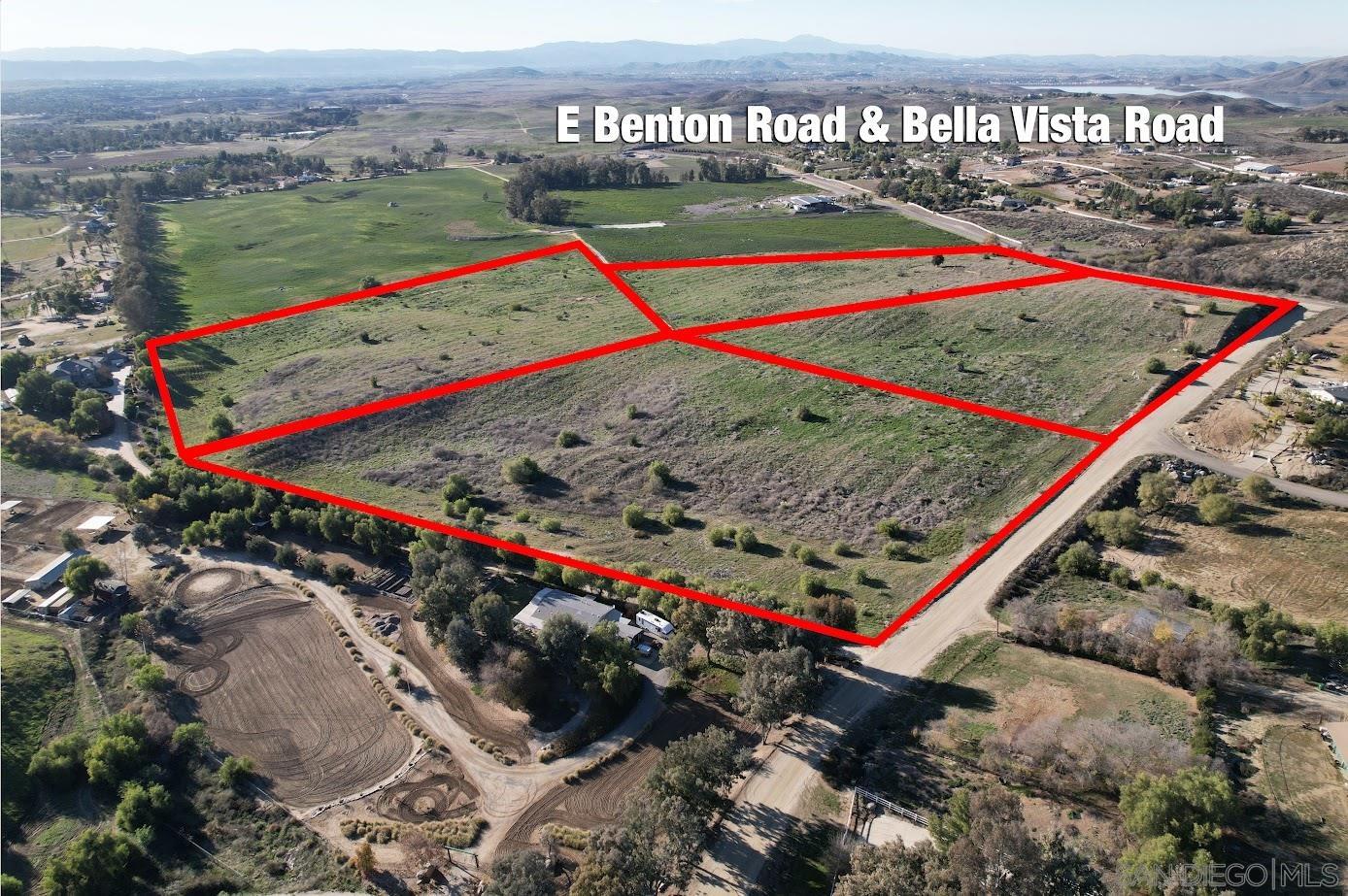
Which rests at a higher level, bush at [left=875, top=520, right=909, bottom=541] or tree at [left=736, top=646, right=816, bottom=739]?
bush at [left=875, top=520, right=909, bottom=541]

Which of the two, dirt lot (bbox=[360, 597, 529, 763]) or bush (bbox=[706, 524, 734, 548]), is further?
bush (bbox=[706, 524, 734, 548])

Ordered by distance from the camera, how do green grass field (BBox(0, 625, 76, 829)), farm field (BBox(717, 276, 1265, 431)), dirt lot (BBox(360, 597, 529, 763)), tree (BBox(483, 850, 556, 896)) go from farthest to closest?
farm field (BBox(717, 276, 1265, 431)) → dirt lot (BBox(360, 597, 529, 763)) → green grass field (BBox(0, 625, 76, 829)) → tree (BBox(483, 850, 556, 896))

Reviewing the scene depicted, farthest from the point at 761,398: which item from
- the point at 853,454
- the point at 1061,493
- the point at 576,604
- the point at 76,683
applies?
the point at 76,683

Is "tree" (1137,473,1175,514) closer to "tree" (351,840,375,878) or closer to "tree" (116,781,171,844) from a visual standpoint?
"tree" (351,840,375,878)

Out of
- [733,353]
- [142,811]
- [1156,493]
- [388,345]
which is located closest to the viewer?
[142,811]

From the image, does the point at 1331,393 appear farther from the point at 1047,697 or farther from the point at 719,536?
the point at 719,536

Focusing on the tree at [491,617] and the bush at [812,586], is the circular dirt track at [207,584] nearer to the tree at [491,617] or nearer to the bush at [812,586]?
the tree at [491,617]

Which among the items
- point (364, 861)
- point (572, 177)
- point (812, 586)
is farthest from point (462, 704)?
point (572, 177)

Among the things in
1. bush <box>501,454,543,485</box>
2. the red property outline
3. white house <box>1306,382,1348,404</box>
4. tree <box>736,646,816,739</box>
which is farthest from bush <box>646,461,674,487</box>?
white house <box>1306,382,1348,404</box>
